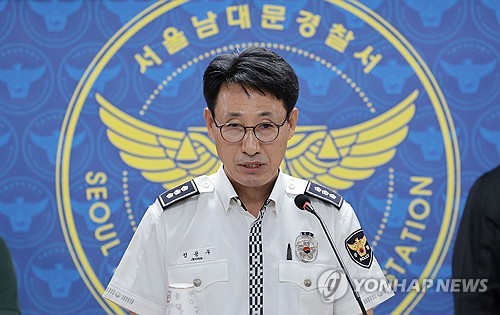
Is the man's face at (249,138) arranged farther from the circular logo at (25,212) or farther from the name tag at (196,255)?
the circular logo at (25,212)

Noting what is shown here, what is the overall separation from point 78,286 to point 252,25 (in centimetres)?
125

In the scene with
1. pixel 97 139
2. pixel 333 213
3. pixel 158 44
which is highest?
pixel 158 44

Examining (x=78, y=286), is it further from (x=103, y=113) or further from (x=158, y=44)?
(x=158, y=44)

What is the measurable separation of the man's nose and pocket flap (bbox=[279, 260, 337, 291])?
1.05 feet

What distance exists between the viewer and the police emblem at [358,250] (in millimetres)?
1972

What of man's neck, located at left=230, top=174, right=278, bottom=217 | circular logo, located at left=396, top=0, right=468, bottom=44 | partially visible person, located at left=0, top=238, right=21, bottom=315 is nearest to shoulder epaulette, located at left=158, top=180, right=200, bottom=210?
man's neck, located at left=230, top=174, right=278, bottom=217

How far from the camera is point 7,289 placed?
2.22 metres

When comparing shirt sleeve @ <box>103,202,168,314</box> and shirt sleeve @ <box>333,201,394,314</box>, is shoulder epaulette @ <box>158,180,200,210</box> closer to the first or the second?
shirt sleeve @ <box>103,202,168,314</box>

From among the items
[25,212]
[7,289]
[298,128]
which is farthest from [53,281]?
[298,128]

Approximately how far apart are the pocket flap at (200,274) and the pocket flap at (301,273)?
0.52 ft

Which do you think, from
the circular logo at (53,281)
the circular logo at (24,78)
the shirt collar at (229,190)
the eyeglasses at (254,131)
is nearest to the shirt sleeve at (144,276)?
the shirt collar at (229,190)

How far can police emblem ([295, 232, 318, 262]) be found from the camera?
1.97 meters

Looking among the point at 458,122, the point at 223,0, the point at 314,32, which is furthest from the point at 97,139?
the point at 458,122

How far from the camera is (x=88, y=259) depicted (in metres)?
2.83
